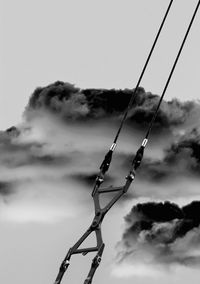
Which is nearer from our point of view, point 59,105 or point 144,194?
Result: point 144,194

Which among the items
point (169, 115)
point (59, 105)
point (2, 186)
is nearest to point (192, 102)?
point (169, 115)

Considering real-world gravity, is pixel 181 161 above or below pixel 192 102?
below

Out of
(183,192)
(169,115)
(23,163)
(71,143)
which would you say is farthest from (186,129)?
(23,163)

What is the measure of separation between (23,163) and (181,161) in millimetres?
1139

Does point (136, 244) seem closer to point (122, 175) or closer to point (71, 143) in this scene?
point (122, 175)

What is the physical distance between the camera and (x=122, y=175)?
213 inches

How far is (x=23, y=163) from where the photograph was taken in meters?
5.55

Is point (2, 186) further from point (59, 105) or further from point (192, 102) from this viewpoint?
point (192, 102)

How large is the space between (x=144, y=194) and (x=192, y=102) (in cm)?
79

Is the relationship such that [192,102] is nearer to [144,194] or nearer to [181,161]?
[181,161]

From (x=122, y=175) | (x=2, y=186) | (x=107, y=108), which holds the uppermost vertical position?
(x=107, y=108)

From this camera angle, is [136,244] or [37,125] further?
[37,125]

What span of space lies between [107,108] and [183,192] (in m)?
0.84

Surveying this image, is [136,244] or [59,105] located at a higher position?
[59,105]
